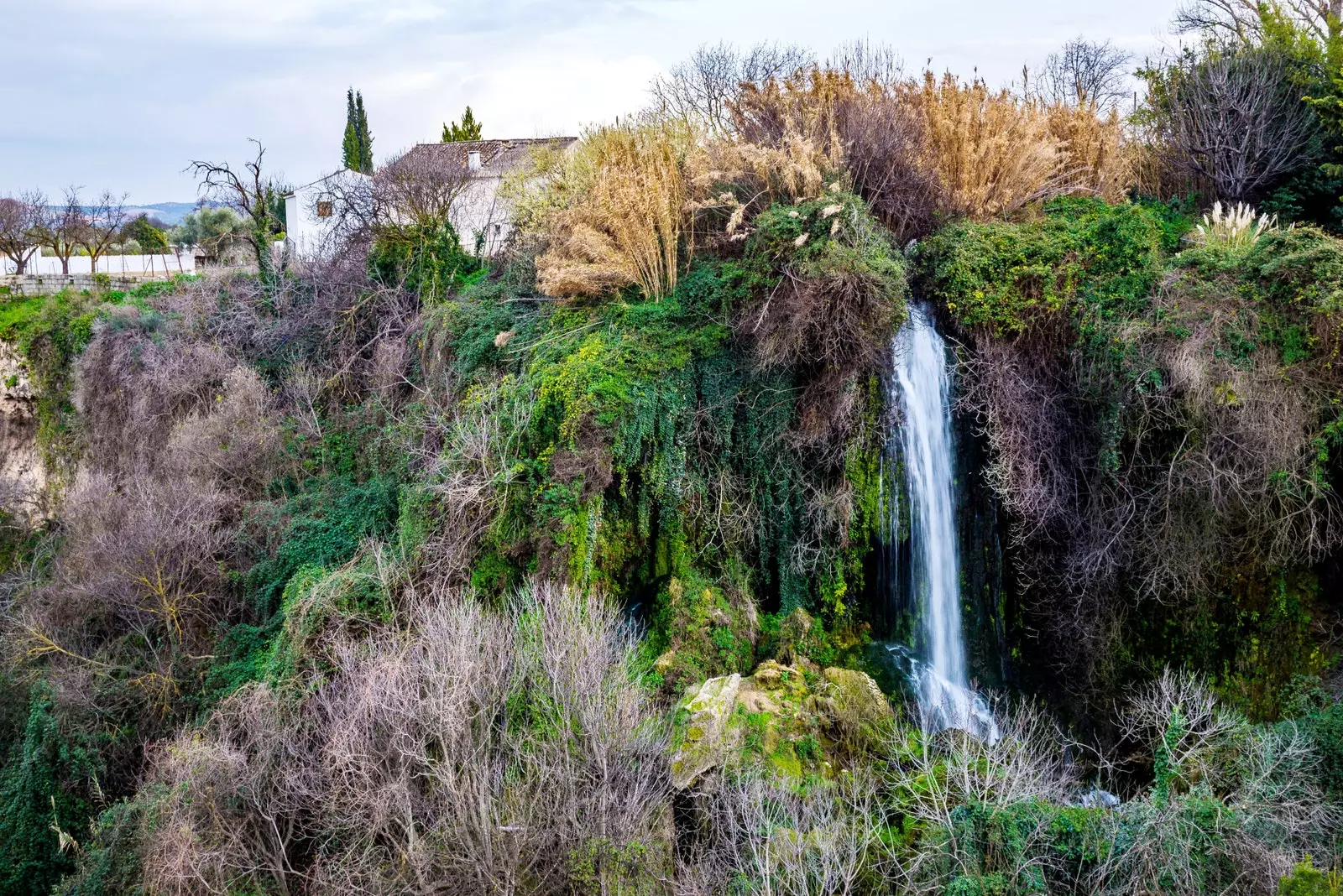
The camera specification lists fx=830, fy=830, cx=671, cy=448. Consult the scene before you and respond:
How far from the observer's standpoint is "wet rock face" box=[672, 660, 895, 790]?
296 inches

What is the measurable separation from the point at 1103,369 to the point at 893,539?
307 centimetres

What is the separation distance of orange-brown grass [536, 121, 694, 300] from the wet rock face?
5.30m

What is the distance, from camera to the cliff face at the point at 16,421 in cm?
2027

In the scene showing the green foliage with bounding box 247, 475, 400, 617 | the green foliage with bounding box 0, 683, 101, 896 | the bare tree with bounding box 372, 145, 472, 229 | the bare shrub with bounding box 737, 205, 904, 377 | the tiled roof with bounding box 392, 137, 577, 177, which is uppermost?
the tiled roof with bounding box 392, 137, 577, 177

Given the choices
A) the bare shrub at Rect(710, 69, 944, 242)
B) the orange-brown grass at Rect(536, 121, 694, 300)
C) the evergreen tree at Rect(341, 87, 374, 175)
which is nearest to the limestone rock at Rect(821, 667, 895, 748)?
the orange-brown grass at Rect(536, 121, 694, 300)

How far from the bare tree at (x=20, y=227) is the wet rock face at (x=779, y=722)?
28.0 meters

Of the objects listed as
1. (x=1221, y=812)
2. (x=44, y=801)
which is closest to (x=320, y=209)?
(x=44, y=801)

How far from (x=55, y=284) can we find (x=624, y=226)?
20.7 metres

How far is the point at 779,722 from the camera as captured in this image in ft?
26.4

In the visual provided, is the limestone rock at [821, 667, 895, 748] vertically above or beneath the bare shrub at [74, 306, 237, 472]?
beneath

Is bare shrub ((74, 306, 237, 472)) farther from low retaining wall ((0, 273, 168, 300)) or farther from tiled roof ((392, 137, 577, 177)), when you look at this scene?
tiled roof ((392, 137, 577, 177))

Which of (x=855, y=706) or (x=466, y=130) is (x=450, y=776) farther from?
(x=466, y=130)

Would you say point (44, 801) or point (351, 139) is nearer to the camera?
point (44, 801)

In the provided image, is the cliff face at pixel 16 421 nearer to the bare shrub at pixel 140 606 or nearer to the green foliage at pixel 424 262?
the bare shrub at pixel 140 606
